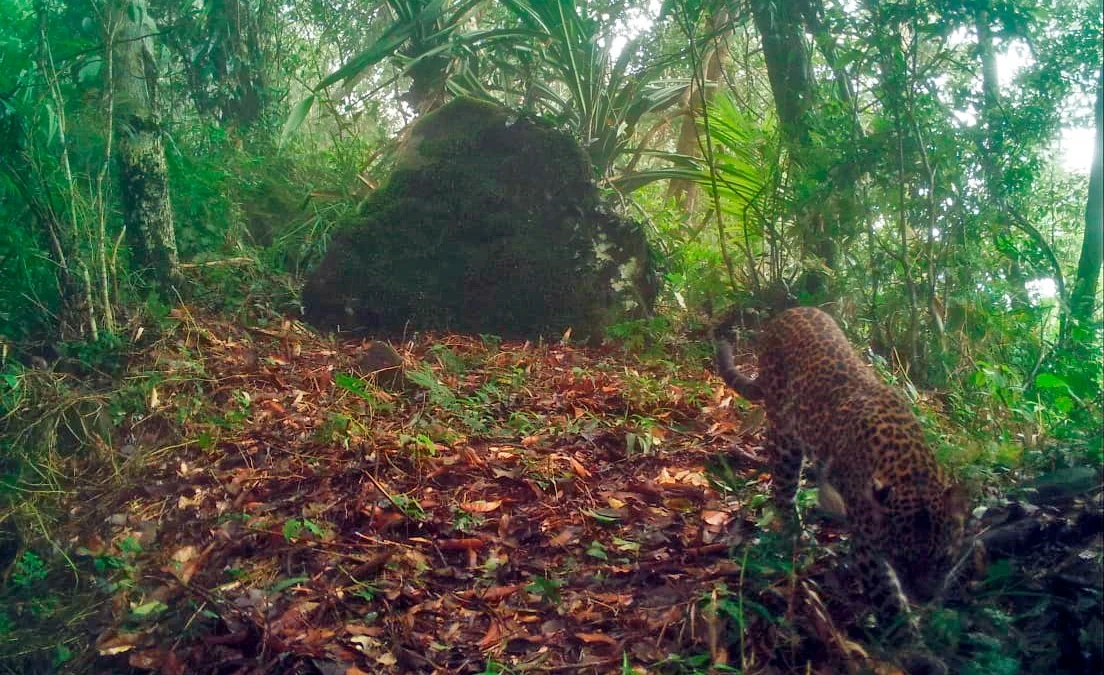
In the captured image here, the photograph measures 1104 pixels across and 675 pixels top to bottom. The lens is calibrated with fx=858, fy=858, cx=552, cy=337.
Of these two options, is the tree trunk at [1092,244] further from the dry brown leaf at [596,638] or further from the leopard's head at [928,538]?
the dry brown leaf at [596,638]

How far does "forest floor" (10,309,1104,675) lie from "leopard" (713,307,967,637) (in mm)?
225

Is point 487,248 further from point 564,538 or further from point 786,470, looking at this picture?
point 786,470

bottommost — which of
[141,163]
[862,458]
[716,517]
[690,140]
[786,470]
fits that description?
[716,517]

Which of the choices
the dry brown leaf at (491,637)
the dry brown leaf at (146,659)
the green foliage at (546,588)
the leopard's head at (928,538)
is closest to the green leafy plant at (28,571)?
the dry brown leaf at (146,659)

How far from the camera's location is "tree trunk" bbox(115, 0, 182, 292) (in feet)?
20.3

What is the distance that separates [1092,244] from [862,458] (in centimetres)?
120

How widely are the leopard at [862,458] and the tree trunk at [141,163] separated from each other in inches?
165

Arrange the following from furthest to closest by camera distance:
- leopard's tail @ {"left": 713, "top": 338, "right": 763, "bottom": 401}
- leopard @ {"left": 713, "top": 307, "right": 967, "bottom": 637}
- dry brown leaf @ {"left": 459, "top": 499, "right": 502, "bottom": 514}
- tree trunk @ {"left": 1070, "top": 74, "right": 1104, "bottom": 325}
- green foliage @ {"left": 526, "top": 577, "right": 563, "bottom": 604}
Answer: leopard's tail @ {"left": 713, "top": 338, "right": 763, "bottom": 401}
dry brown leaf @ {"left": 459, "top": 499, "right": 502, "bottom": 514}
green foliage @ {"left": 526, "top": 577, "right": 563, "bottom": 604}
leopard @ {"left": 713, "top": 307, "right": 967, "bottom": 637}
tree trunk @ {"left": 1070, "top": 74, "right": 1104, "bottom": 325}

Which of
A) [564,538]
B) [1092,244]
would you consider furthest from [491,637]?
[1092,244]

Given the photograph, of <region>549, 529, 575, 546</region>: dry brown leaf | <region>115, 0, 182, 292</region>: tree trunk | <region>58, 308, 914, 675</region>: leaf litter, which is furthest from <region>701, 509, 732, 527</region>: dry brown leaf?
<region>115, 0, 182, 292</region>: tree trunk

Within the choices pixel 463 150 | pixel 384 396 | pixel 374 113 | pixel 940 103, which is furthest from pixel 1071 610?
pixel 374 113

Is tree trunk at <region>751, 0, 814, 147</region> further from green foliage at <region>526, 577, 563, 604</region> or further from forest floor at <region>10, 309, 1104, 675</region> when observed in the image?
green foliage at <region>526, 577, 563, 604</region>

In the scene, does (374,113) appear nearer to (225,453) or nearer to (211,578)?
(225,453)

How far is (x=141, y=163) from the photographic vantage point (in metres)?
6.25
